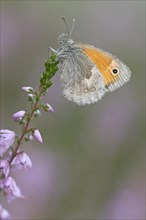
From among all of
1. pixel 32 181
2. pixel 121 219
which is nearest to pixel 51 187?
pixel 32 181

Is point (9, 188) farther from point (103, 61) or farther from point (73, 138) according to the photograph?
point (73, 138)

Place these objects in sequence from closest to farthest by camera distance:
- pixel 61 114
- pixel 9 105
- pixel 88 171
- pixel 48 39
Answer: pixel 88 171, pixel 9 105, pixel 61 114, pixel 48 39

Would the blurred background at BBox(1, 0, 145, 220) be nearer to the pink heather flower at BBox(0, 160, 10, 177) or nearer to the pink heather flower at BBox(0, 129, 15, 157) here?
the pink heather flower at BBox(0, 129, 15, 157)

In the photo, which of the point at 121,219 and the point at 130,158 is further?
the point at 130,158

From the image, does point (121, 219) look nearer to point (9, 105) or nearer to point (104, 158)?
point (104, 158)

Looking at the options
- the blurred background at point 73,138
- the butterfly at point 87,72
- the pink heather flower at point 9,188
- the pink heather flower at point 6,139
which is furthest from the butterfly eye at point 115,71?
the blurred background at point 73,138

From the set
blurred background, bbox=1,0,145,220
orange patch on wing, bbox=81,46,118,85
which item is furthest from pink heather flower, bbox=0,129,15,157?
blurred background, bbox=1,0,145,220

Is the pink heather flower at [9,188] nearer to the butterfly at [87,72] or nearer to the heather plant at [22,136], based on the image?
the heather plant at [22,136]
